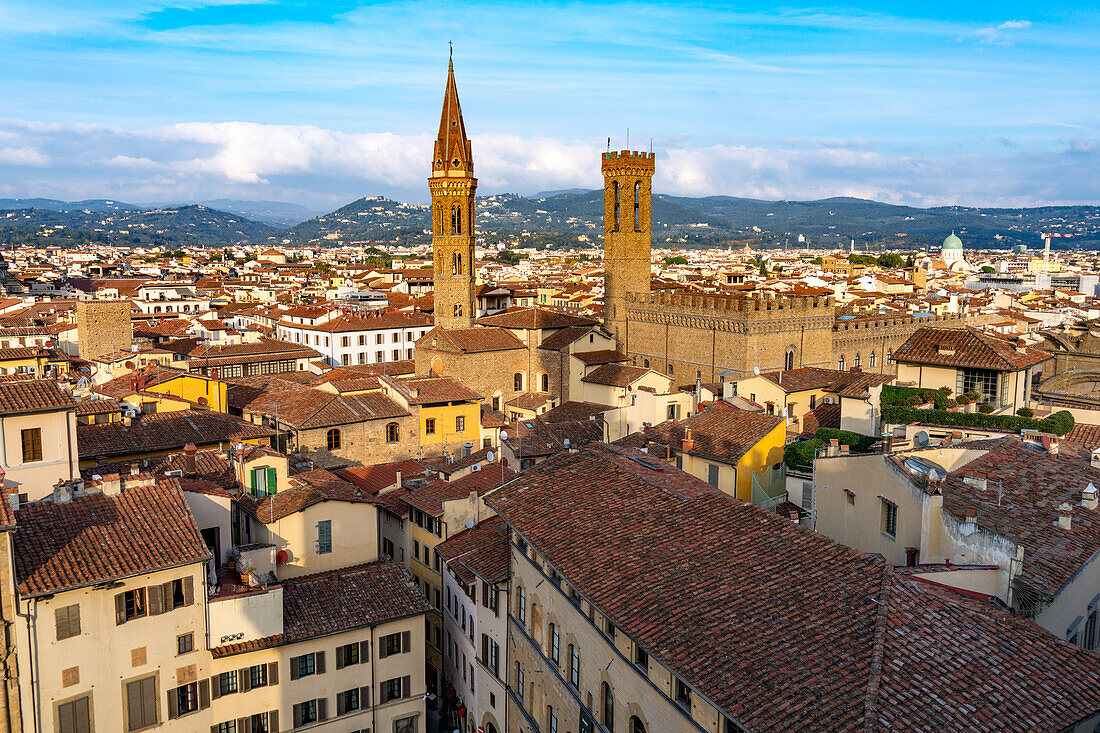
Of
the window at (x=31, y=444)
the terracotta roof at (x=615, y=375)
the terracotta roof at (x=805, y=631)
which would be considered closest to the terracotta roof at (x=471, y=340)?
the terracotta roof at (x=615, y=375)

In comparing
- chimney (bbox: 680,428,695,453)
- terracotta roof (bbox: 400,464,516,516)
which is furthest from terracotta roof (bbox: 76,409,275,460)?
chimney (bbox: 680,428,695,453)

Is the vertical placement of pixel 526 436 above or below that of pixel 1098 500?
below

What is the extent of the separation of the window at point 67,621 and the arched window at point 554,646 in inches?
329

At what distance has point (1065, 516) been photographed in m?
14.5

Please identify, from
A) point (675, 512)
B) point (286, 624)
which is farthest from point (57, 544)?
point (675, 512)

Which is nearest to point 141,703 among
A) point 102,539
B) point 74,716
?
point 74,716

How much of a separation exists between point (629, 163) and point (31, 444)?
1607 inches

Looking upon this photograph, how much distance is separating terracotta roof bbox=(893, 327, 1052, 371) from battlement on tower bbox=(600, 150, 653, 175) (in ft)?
97.9

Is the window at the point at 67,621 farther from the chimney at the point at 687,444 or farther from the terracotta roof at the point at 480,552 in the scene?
the chimney at the point at 687,444

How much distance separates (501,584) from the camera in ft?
60.7

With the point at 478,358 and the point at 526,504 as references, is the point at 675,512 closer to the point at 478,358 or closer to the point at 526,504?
the point at 526,504

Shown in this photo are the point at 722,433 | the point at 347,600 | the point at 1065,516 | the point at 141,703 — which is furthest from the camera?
the point at 722,433

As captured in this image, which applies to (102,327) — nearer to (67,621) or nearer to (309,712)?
(309,712)

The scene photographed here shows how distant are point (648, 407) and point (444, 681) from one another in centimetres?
1278
